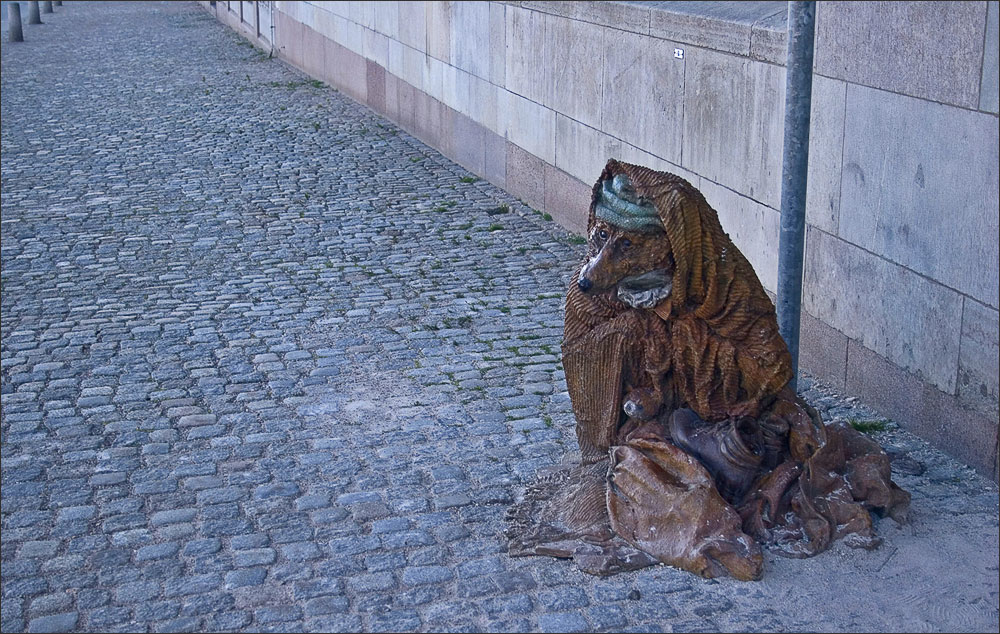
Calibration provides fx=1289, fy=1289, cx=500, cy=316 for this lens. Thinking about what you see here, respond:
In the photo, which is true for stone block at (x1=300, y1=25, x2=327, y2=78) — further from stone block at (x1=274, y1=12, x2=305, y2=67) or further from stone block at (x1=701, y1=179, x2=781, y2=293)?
stone block at (x1=701, y1=179, x2=781, y2=293)

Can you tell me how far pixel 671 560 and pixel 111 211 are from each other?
805 centimetres

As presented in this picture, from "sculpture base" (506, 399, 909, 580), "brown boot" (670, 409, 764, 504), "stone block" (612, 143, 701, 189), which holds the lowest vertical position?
"sculpture base" (506, 399, 909, 580)

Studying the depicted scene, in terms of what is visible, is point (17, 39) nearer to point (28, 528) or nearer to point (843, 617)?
point (28, 528)

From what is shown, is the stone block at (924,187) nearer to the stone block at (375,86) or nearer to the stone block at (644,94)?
the stone block at (644,94)

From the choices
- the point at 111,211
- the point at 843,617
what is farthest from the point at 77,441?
the point at 111,211

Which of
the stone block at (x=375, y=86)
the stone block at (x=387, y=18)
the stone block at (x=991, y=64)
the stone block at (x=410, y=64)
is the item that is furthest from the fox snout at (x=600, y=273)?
the stone block at (x=375, y=86)

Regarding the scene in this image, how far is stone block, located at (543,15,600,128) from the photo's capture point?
10000 mm

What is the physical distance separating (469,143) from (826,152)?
669 cm

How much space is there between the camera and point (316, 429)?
6652mm

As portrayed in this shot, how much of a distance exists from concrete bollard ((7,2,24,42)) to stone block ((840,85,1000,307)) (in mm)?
22433

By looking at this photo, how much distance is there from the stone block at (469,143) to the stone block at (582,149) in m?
2.08

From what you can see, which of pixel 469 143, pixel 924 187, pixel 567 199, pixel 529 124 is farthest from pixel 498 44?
pixel 924 187

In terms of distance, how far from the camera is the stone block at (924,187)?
5.60 m

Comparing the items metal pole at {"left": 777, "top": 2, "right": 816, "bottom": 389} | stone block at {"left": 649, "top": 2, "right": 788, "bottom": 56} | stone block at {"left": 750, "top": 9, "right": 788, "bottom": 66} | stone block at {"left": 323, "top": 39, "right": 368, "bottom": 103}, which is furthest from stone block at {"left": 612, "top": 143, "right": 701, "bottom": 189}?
stone block at {"left": 323, "top": 39, "right": 368, "bottom": 103}
